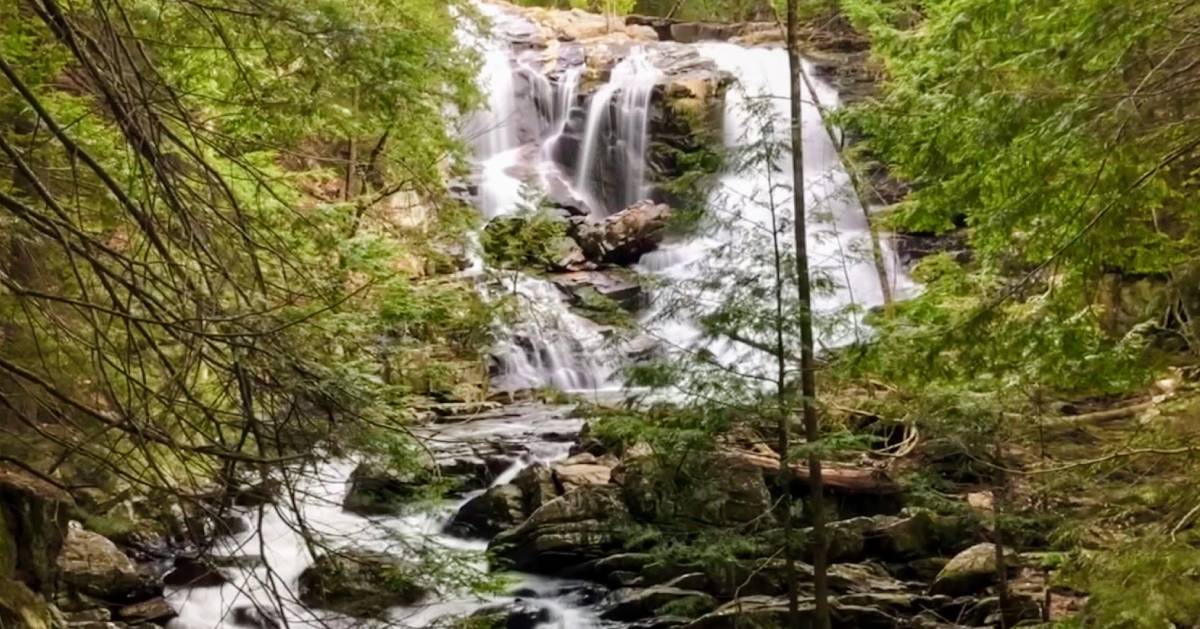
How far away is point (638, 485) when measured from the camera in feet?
26.8

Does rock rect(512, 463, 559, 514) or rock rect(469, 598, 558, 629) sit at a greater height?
rock rect(512, 463, 559, 514)

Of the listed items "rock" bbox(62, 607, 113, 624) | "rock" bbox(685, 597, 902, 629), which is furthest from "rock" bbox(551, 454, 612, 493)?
"rock" bbox(62, 607, 113, 624)

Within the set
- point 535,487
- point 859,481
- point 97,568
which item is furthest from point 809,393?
point 97,568

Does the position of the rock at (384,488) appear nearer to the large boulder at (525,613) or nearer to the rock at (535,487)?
the large boulder at (525,613)

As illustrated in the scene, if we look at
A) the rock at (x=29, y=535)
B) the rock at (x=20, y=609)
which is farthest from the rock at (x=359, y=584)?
the rock at (x=29, y=535)

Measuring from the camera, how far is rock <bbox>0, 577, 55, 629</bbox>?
4.06 metres

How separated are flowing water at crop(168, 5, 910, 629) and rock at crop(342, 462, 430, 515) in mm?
189

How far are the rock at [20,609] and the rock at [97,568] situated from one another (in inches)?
107

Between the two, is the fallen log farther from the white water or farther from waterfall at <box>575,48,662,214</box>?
waterfall at <box>575,48,662,214</box>

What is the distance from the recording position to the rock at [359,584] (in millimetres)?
3545

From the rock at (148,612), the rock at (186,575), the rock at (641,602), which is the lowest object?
the rock at (641,602)

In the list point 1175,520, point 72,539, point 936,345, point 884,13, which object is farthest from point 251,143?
point 884,13

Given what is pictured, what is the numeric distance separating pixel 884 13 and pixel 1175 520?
898 centimetres

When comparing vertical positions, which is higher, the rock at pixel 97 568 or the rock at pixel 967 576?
the rock at pixel 97 568
